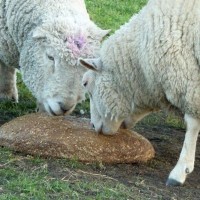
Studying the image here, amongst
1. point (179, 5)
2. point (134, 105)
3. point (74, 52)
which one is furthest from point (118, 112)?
point (179, 5)

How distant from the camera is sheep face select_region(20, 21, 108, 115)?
616cm

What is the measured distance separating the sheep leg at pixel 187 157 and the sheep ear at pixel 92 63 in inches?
37.0

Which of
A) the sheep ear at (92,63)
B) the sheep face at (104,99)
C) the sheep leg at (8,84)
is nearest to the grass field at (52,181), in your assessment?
the sheep face at (104,99)

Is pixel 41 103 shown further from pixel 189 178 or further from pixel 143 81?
pixel 189 178

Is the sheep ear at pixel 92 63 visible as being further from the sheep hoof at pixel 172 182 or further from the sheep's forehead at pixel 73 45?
the sheep hoof at pixel 172 182

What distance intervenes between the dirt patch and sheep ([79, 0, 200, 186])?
15 cm

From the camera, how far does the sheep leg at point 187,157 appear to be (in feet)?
18.4

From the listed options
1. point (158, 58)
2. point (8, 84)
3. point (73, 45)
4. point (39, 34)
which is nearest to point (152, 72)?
point (158, 58)

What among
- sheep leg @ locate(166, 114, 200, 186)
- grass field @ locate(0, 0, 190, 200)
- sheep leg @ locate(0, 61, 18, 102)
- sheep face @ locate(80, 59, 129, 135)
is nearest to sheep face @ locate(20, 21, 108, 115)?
sheep face @ locate(80, 59, 129, 135)

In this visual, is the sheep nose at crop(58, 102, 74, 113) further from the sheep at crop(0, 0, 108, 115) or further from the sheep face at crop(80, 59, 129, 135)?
the sheep face at crop(80, 59, 129, 135)

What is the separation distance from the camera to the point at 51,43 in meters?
6.28

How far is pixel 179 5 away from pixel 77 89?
1.19 meters

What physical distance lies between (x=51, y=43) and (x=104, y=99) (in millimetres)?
691

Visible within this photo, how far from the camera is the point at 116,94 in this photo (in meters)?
6.14
